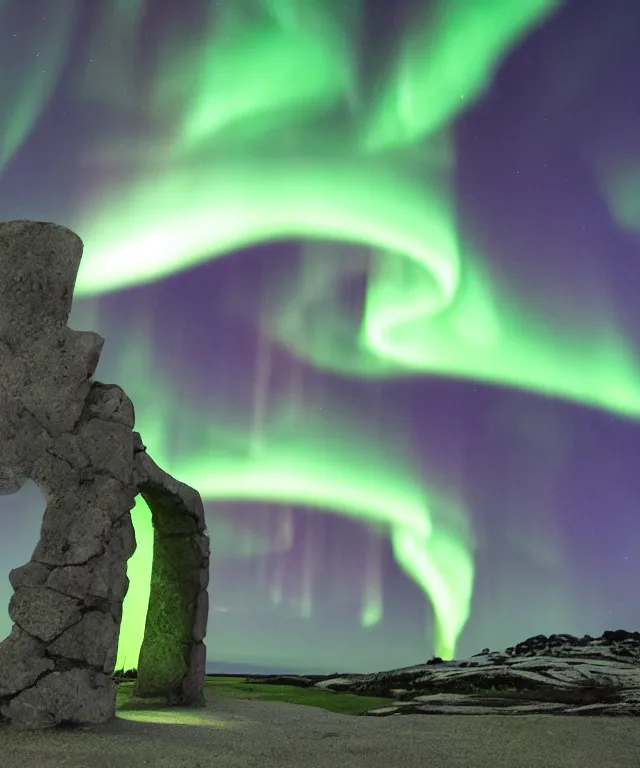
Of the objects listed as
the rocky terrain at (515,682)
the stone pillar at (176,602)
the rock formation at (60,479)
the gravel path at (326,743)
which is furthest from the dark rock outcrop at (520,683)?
the rock formation at (60,479)

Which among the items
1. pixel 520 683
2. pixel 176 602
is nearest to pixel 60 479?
pixel 176 602

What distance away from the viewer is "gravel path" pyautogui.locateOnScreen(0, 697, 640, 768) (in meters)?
7.77

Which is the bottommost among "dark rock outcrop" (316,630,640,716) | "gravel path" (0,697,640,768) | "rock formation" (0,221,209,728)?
"gravel path" (0,697,640,768)

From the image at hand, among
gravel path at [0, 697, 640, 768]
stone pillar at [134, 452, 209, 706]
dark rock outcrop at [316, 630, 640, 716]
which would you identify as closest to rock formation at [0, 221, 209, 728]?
gravel path at [0, 697, 640, 768]

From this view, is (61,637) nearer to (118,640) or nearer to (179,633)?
(118,640)

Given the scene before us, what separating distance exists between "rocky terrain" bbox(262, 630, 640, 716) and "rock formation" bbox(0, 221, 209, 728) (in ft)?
20.1

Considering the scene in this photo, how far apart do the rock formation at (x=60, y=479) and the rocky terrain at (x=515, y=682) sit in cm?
612

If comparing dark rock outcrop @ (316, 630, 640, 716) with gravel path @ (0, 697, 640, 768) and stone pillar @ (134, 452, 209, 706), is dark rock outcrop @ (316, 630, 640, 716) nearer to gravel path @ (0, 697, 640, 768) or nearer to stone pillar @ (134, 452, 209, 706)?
gravel path @ (0, 697, 640, 768)

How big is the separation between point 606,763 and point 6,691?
22.4ft

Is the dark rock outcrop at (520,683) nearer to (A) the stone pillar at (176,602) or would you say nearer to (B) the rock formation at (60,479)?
(A) the stone pillar at (176,602)

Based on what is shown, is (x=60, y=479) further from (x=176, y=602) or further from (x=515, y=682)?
(x=515, y=682)

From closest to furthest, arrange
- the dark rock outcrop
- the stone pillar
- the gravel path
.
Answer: the gravel path → the stone pillar → the dark rock outcrop

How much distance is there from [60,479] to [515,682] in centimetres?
1181

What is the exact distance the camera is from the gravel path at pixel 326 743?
7.77m
